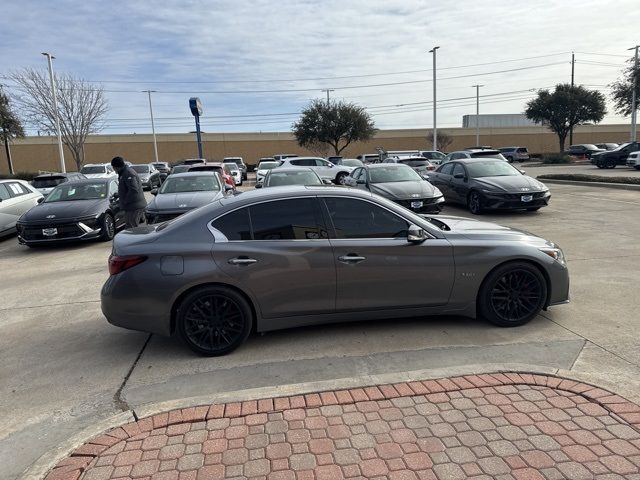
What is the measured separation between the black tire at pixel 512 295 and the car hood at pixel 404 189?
6.56m

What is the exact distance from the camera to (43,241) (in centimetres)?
980

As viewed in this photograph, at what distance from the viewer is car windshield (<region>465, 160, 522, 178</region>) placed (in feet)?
41.9

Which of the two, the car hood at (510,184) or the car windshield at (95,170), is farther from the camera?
the car windshield at (95,170)

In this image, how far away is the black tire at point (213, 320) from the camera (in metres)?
4.23

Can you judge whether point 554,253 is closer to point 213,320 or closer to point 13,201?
point 213,320

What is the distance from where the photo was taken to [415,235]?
4480 millimetres

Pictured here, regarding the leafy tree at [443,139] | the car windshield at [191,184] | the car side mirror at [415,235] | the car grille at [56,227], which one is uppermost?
the leafy tree at [443,139]

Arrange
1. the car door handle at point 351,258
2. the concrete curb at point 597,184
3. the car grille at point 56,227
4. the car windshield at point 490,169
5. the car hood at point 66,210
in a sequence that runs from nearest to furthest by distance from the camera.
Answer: the car door handle at point 351,258, the car grille at point 56,227, the car hood at point 66,210, the car windshield at point 490,169, the concrete curb at point 597,184

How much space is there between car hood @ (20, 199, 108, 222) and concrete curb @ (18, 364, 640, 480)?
797 cm

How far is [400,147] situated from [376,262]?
5960cm

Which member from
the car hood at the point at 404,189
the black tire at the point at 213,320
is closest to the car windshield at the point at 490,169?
the car hood at the point at 404,189

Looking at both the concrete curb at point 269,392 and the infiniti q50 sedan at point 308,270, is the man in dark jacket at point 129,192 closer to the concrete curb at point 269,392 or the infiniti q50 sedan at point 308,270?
the infiniti q50 sedan at point 308,270

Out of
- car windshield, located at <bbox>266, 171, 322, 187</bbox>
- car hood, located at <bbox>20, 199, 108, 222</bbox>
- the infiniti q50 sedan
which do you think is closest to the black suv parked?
car windshield, located at <bbox>266, 171, 322, 187</bbox>

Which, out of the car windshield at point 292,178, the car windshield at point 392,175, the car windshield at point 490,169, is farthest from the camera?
the car windshield at point 292,178
